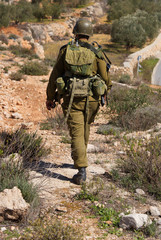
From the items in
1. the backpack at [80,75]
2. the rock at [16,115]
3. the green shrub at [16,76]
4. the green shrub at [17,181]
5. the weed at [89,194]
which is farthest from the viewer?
the green shrub at [16,76]

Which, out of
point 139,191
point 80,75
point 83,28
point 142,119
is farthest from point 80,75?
point 142,119

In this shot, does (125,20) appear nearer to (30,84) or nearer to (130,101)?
(30,84)

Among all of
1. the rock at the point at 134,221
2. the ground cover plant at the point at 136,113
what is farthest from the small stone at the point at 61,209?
the ground cover plant at the point at 136,113

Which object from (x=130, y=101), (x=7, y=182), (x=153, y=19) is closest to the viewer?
(x=7, y=182)

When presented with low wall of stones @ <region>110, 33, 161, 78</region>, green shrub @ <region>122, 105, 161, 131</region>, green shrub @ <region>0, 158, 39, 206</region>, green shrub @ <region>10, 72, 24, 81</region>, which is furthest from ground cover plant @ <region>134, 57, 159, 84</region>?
green shrub @ <region>0, 158, 39, 206</region>

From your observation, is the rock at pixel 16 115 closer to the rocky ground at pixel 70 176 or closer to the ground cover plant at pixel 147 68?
the rocky ground at pixel 70 176

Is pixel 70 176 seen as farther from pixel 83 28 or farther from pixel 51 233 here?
pixel 83 28

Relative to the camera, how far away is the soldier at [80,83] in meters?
3.14

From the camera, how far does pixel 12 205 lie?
2.38 metres

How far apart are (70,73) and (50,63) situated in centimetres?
1163

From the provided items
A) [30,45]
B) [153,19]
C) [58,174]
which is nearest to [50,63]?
[30,45]

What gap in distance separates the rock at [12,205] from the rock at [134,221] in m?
0.78

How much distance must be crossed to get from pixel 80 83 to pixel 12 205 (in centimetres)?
141

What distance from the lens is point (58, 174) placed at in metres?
3.54
